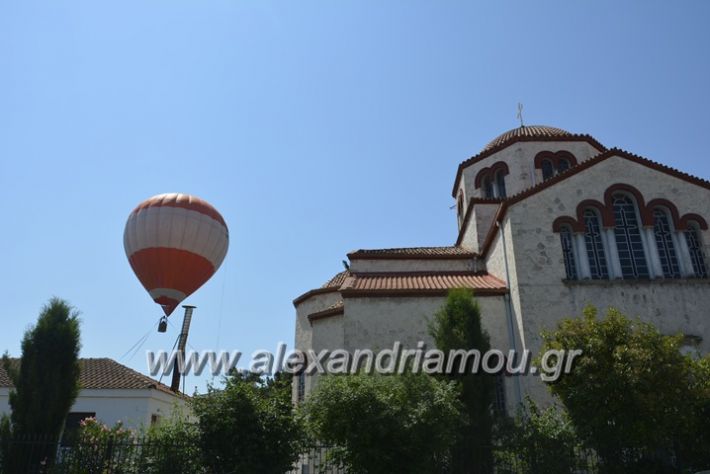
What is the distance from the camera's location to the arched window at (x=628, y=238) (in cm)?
1662

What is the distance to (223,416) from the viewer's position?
11.8 metres

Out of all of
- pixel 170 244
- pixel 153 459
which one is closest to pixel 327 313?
pixel 170 244

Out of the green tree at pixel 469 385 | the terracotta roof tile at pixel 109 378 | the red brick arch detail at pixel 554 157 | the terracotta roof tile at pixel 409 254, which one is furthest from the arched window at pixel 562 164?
the terracotta roof tile at pixel 109 378

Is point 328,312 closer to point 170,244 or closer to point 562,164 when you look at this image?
point 170,244

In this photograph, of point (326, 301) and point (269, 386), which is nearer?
point (269, 386)

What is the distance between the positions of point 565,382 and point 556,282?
4815 mm

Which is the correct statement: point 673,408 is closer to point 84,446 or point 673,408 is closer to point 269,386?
point 269,386

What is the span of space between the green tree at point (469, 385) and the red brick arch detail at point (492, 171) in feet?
32.7

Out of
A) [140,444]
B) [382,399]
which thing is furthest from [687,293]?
[140,444]

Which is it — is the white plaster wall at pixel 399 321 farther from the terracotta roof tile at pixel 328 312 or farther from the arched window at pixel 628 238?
the arched window at pixel 628 238

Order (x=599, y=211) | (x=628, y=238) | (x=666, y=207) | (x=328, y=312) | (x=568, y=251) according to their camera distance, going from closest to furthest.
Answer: (x=568, y=251) < (x=628, y=238) < (x=599, y=211) < (x=666, y=207) < (x=328, y=312)

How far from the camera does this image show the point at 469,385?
1309 cm

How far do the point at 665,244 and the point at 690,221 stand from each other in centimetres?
124

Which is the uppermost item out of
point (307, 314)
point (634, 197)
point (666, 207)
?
point (634, 197)
